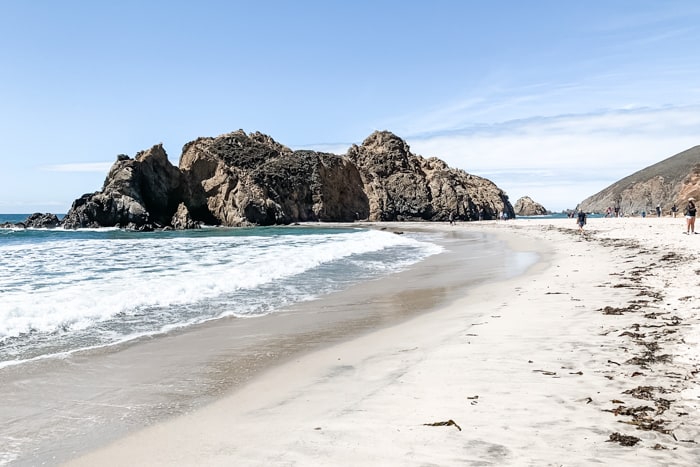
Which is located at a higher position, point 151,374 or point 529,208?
point 529,208

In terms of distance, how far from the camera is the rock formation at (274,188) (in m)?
62.8

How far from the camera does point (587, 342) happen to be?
6.02m

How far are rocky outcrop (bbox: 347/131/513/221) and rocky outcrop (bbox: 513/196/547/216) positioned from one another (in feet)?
150

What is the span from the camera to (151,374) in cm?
568

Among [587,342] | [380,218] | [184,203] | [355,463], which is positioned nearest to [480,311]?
[587,342]

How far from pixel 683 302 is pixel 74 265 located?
659 inches

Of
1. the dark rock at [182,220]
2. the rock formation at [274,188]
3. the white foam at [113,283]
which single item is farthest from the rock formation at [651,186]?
the white foam at [113,283]

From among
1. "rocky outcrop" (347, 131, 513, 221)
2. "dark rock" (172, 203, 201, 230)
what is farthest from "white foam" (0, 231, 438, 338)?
"rocky outcrop" (347, 131, 513, 221)

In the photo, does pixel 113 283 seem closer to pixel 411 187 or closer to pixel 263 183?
pixel 263 183

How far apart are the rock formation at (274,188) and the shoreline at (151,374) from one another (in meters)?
54.4

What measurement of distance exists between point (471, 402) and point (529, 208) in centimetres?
15419

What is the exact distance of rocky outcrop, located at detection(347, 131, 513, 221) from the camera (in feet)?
293

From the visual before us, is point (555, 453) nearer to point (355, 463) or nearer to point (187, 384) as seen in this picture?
point (355, 463)

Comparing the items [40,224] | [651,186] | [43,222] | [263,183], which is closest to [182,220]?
[263,183]
